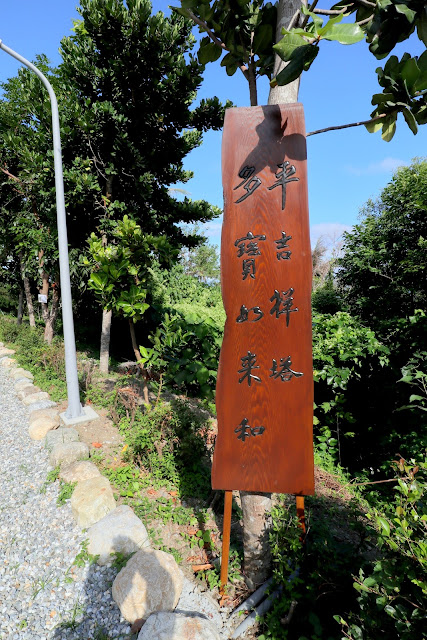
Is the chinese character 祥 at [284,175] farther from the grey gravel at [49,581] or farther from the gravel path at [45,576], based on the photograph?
the gravel path at [45,576]

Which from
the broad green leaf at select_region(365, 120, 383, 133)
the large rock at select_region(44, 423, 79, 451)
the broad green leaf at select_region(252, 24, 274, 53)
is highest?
the broad green leaf at select_region(252, 24, 274, 53)

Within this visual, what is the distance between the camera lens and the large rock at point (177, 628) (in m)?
A: 1.67

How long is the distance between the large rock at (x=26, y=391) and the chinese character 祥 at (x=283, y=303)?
187 inches

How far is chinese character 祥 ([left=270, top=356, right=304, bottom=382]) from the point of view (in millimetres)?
1843

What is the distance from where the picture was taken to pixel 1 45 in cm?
380

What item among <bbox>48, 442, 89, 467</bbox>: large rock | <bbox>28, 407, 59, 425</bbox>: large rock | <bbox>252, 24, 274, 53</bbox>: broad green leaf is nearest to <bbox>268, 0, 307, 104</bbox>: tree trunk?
<bbox>252, 24, 274, 53</bbox>: broad green leaf

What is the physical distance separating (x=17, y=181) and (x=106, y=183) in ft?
9.54

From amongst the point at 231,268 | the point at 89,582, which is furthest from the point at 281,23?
the point at 89,582

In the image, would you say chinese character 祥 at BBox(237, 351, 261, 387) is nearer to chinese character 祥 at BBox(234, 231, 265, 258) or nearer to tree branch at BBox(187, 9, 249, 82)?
chinese character 祥 at BBox(234, 231, 265, 258)

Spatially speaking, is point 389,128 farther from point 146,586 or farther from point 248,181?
point 146,586

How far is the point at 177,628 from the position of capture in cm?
169

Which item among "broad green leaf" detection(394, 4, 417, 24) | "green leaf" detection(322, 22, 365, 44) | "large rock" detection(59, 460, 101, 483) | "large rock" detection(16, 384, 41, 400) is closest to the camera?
"green leaf" detection(322, 22, 365, 44)

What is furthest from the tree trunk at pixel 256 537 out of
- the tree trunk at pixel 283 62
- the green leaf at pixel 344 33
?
the tree trunk at pixel 283 62

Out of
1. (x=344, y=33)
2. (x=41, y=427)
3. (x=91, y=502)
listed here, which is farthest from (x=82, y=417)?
(x=344, y=33)
